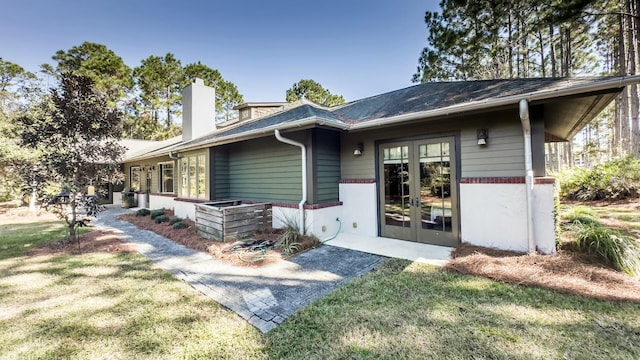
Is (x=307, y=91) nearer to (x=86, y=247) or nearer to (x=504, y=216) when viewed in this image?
(x=86, y=247)

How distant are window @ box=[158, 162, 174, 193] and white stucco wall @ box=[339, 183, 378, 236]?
8.50 metres

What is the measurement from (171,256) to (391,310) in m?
4.45

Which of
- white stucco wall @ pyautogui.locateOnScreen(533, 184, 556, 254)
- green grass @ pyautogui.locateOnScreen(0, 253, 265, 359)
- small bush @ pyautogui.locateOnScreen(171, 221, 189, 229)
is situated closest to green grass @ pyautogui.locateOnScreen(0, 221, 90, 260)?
green grass @ pyautogui.locateOnScreen(0, 253, 265, 359)

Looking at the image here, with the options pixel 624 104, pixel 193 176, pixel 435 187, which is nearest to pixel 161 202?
pixel 193 176

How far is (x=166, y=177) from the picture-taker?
11.7 metres

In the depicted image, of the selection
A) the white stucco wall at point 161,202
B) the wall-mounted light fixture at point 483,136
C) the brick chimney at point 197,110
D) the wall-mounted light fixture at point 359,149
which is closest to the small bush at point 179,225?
the white stucco wall at point 161,202

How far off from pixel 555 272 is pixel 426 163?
268 cm

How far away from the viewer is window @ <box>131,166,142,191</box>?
566 inches

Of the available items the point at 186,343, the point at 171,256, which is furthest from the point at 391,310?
the point at 171,256

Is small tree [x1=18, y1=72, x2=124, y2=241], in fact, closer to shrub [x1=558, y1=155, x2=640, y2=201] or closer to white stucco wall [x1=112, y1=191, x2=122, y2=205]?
white stucco wall [x1=112, y1=191, x2=122, y2=205]

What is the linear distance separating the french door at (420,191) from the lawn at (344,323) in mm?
1733

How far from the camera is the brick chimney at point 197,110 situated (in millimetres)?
11430

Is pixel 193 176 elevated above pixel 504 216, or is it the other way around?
pixel 193 176

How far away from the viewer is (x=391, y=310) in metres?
2.88
